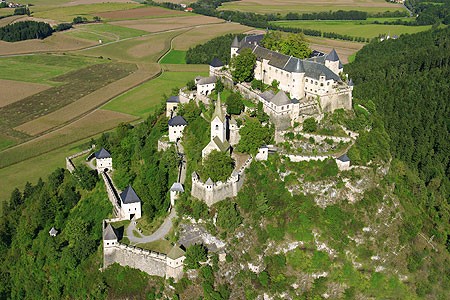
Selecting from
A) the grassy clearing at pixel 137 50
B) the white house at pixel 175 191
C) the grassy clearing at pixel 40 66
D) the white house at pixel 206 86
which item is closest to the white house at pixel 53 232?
the white house at pixel 175 191

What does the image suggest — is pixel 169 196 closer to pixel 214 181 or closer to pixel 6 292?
pixel 214 181

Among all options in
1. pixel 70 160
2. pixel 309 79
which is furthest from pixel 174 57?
pixel 309 79

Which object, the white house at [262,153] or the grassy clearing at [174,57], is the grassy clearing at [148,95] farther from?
the white house at [262,153]

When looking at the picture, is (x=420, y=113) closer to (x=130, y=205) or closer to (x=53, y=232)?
(x=130, y=205)

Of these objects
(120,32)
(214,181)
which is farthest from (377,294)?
(120,32)

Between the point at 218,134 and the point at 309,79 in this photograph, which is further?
the point at 309,79
